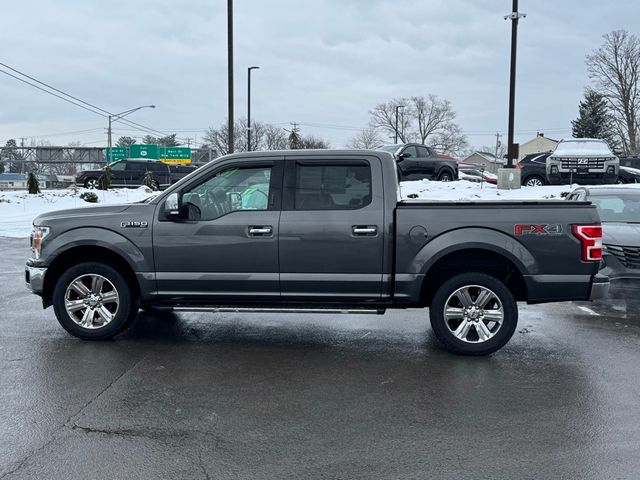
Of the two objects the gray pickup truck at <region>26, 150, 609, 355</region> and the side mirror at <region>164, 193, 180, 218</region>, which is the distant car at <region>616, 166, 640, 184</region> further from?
the side mirror at <region>164, 193, 180, 218</region>

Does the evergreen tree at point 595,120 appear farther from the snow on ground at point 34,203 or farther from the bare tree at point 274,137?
the snow on ground at point 34,203

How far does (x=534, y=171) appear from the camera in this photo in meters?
22.7

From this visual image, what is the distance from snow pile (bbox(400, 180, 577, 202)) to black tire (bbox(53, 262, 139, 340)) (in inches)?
524

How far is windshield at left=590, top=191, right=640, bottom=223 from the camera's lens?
9656mm

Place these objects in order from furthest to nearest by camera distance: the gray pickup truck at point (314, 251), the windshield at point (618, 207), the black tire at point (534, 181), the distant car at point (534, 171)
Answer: the black tire at point (534, 181)
the distant car at point (534, 171)
the windshield at point (618, 207)
the gray pickup truck at point (314, 251)

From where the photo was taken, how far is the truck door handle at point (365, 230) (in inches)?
234

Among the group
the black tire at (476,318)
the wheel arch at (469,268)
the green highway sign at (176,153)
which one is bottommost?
the black tire at (476,318)

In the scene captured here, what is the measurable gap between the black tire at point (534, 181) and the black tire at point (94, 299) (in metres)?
19.4

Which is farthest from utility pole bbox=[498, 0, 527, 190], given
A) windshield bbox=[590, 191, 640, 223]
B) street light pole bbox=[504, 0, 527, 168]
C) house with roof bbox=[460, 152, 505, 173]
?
house with roof bbox=[460, 152, 505, 173]

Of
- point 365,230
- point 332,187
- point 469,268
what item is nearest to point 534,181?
point 469,268

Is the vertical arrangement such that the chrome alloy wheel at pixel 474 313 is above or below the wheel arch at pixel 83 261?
below

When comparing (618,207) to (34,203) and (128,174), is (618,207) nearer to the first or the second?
(34,203)

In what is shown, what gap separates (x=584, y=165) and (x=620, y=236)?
1220cm

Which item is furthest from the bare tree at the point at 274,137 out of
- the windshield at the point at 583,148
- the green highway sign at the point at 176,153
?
the windshield at the point at 583,148
